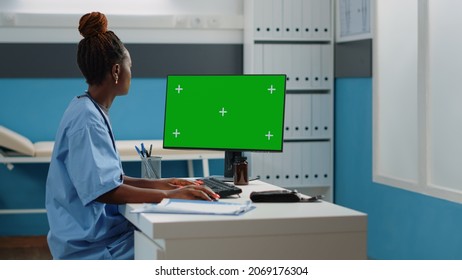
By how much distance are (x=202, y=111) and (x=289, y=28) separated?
1955mm

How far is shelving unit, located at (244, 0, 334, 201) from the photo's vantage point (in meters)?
4.90

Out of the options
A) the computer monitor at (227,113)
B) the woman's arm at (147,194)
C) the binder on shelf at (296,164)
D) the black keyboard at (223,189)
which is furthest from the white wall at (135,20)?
the woman's arm at (147,194)

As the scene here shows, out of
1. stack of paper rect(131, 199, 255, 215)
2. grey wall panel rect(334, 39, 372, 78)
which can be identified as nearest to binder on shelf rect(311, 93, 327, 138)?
grey wall panel rect(334, 39, 372, 78)

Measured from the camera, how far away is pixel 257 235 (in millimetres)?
2080

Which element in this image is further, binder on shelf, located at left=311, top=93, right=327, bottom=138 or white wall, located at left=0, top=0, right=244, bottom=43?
binder on shelf, located at left=311, top=93, right=327, bottom=138

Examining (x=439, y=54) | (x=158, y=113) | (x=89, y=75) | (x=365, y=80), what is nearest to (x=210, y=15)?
(x=158, y=113)

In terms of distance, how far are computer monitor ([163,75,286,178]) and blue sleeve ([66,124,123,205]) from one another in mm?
802

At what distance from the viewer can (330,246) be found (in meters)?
2.14

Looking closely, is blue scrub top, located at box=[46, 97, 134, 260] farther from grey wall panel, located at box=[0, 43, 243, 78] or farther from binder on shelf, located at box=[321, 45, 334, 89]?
binder on shelf, located at box=[321, 45, 334, 89]

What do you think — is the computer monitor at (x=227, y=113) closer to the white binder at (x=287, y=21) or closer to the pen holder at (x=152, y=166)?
the pen holder at (x=152, y=166)

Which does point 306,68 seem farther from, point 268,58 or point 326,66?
point 268,58

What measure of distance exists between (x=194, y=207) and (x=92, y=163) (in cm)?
33

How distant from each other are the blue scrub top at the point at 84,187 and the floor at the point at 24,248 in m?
2.20

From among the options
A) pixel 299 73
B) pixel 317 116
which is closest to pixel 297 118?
pixel 317 116
